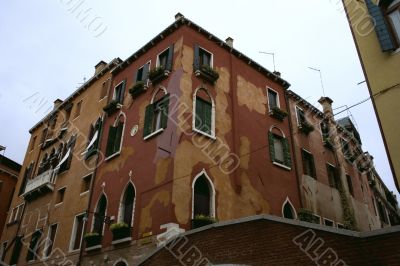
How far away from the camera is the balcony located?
19625 millimetres

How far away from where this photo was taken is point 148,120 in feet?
48.1

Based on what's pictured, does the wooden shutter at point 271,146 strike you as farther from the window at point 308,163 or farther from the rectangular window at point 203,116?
the rectangular window at point 203,116

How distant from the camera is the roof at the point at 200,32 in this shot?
52.5 feet

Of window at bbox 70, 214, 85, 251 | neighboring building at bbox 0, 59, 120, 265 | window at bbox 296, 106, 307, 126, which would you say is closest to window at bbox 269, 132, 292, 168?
window at bbox 296, 106, 307, 126

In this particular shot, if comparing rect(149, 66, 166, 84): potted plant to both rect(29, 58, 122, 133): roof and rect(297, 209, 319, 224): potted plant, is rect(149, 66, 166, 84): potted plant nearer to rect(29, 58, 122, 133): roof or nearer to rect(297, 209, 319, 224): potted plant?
rect(29, 58, 122, 133): roof

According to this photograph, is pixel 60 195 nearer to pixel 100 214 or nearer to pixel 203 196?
pixel 100 214

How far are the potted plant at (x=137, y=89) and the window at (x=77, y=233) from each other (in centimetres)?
604

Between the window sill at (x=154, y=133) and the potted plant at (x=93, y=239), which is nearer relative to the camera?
the window sill at (x=154, y=133)

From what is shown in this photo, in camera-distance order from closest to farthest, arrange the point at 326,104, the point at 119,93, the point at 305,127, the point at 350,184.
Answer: the point at 119,93 < the point at 305,127 < the point at 350,184 < the point at 326,104

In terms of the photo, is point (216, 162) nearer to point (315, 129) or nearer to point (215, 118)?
point (215, 118)

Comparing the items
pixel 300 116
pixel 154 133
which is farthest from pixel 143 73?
pixel 300 116

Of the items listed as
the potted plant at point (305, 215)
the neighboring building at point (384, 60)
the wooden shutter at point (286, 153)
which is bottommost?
the potted plant at point (305, 215)

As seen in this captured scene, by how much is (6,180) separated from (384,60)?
28898 millimetres

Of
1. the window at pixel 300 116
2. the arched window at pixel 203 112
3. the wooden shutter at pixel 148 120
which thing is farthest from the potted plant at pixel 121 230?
the window at pixel 300 116
